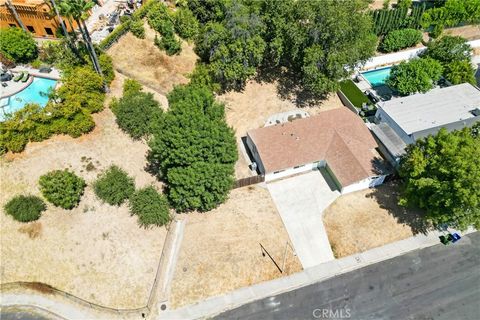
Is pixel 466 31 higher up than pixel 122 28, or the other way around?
pixel 122 28

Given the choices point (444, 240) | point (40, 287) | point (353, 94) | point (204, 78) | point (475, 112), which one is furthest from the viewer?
point (353, 94)

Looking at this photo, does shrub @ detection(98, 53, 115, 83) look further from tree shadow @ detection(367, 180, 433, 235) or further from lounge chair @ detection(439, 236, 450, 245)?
lounge chair @ detection(439, 236, 450, 245)

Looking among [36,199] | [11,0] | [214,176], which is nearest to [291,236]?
[214,176]

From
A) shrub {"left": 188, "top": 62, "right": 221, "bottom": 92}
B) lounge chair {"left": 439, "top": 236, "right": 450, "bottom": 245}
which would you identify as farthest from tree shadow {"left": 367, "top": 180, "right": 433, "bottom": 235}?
shrub {"left": 188, "top": 62, "right": 221, "bottom": 92}

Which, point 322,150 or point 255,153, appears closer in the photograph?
point 322,150

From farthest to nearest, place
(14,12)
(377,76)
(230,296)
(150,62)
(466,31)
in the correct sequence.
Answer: (466,31) → (377,76) → (150,62) → (14,12) → (230,296)

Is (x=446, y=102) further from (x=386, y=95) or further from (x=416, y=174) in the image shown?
(x=416, y=174)

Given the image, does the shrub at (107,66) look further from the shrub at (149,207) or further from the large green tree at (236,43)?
the shrub at (149,207)

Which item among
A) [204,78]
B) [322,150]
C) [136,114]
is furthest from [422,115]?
[136,114]

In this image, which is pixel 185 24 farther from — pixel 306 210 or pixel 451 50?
pixel 451 50
